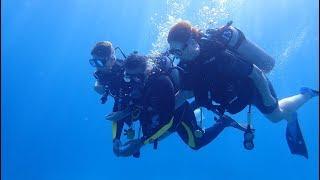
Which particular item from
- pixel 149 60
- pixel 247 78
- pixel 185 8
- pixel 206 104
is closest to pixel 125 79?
pixel 149 60

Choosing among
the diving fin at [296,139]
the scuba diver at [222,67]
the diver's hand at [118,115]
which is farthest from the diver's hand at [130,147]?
the diving fin at [296,139]

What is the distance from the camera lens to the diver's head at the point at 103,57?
677cm

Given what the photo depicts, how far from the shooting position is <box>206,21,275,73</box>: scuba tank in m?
6.24

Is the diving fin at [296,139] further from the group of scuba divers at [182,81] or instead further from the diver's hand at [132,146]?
the diver's hand at [132,146]

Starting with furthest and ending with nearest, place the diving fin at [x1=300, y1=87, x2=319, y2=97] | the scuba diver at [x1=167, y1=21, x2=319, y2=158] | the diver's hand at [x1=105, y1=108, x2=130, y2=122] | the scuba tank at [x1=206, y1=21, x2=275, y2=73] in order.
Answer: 1. the diving fin at [x1=300, y1=87, x2=319, y2=97]
2. the diver's hand at [x1=105, y1=108, x2=130, y2=122]
3. the scuba tank at [x1=206, y1=21, x2=275, y2=73]
4. the scuba diver at [x1=167, y1=21, x2=319, y2=158]

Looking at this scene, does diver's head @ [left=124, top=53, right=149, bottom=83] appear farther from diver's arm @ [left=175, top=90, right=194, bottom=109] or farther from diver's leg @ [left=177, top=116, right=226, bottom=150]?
diver's leg @ [left=177, top=116, right=226, bottom=150]

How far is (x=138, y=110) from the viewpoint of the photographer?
6379 millimetres

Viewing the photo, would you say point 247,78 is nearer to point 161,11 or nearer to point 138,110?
point 138,110

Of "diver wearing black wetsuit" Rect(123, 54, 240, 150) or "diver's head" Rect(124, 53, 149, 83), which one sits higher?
"diver's head" Rect(124, 53, 149, 83)

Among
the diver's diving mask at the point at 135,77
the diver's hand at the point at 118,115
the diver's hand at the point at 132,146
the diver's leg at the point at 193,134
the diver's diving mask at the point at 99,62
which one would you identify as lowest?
the diver's hand at the point at 132,146

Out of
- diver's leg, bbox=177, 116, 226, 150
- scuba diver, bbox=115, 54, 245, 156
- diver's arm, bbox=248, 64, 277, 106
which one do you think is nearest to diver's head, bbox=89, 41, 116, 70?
scuba diver, bbox=115, 54, 245, 156

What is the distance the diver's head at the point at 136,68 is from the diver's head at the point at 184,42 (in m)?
0.43

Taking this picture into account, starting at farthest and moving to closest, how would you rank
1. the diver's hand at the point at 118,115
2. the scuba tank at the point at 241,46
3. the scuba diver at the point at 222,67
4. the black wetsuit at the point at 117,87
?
the black wetsuit at the point at 117,87 → the diver's hand at the point at 118,115 → the scuba tank at the point at 241,46 → the scuba diver at the point at 222,67

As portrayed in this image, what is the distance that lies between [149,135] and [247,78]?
180cm
